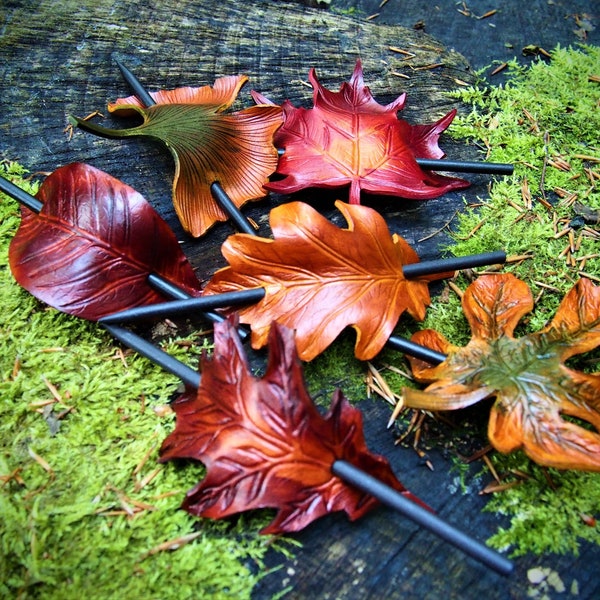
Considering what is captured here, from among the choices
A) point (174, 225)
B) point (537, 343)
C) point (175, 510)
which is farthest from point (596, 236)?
point (175, 510)

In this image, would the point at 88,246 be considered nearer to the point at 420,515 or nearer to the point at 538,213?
the point at 420,515

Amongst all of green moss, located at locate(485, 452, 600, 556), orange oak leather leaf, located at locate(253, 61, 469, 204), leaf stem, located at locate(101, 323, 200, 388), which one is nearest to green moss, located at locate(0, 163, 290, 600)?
leaf stem, located at locate(101, 323, 200, 388)

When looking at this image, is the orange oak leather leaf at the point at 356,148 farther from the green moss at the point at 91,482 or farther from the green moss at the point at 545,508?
the green moss at the point at 545,508

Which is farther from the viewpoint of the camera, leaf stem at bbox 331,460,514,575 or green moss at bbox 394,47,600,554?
green moss at bbox 394,47,600,554

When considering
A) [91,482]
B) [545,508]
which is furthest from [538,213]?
[91,482]

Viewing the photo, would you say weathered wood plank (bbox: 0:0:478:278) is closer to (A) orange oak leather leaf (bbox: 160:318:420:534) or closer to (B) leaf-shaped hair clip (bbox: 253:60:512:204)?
(B) leaf-shaped hair clip (bbox: 253:60:512:204)

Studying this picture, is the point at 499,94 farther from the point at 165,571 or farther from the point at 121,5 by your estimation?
the point at 165,571
